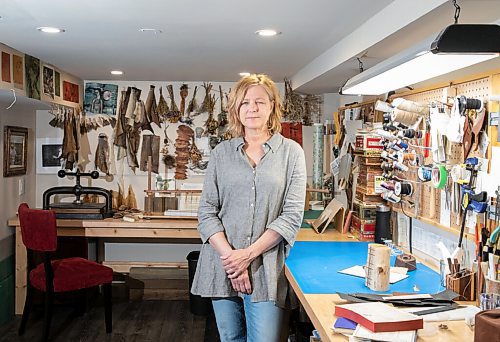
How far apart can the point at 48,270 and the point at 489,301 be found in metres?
2.99

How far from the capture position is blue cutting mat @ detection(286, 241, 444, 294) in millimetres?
2187

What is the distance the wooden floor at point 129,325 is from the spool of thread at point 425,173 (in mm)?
2117

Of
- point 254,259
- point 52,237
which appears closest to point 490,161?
point 254,259

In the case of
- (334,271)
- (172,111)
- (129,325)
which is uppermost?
(172,111)

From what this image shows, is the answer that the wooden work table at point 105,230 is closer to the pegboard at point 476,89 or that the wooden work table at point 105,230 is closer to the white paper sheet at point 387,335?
the pegboard at point 476,89

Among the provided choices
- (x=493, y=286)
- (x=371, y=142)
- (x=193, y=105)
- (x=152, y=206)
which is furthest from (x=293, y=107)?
(x=493, y=286)

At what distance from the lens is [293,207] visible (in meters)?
2.13

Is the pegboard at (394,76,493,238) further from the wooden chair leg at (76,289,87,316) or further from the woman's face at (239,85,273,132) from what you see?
the wooden chair leg at (76,289,87,316)

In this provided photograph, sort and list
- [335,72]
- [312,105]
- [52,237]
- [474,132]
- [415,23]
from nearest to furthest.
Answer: [415,23], [474,132], [335,72], [52,237], [312,105]

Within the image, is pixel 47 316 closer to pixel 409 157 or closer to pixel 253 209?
pixel 253 209

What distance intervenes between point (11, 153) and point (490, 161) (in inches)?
146

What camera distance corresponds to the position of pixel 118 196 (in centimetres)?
520

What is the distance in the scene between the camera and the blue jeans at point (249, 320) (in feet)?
6.89

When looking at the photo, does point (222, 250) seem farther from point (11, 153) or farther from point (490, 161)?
point (11, 153)
